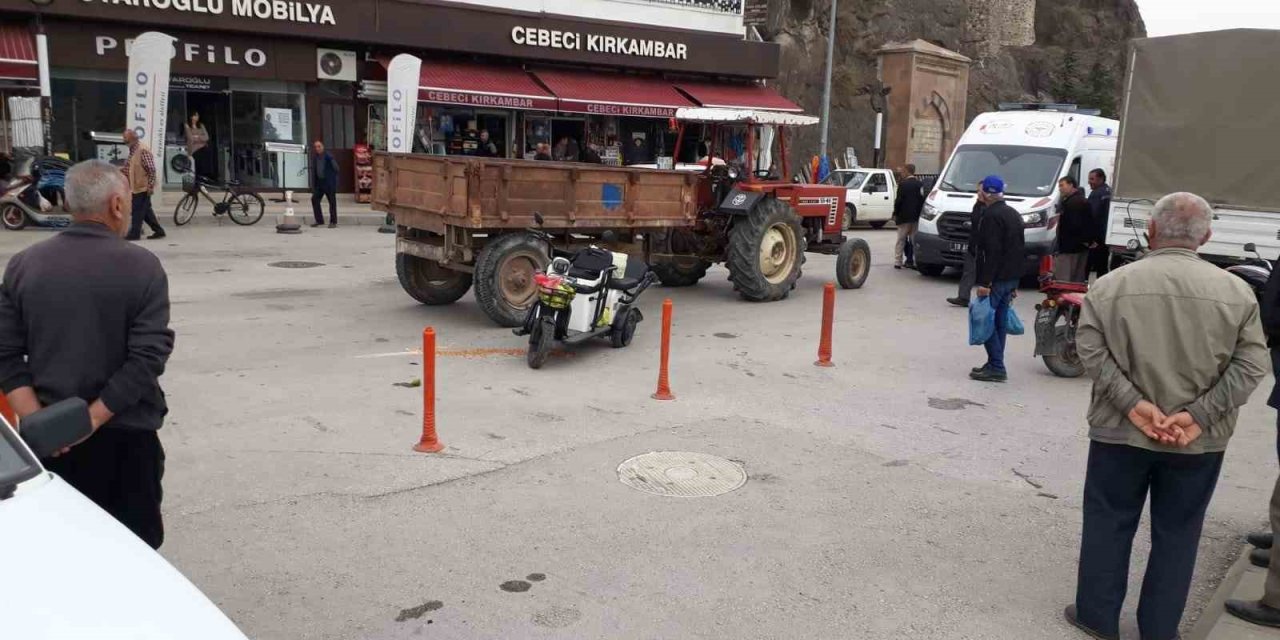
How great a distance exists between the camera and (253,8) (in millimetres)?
22750

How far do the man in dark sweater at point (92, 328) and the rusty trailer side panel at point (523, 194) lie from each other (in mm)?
6302

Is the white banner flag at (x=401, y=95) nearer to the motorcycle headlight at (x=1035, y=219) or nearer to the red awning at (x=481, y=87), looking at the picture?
the red awning at (x=481, y=87)

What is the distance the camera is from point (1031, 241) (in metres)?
14.9

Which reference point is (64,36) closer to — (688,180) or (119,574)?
Answer: (688,180)

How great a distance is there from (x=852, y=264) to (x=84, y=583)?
13.2 metres

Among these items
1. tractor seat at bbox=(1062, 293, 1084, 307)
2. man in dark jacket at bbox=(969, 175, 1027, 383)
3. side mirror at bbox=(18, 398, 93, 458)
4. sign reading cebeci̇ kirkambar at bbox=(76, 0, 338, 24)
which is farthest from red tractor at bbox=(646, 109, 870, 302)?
sign reading cebeci̇ kirkambar at bbox=(76, 0, 338, 24)

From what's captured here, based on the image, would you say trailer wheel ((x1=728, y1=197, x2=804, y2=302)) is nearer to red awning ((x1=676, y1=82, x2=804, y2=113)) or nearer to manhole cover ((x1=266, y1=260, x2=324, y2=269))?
manhole cover ((x1=266, y1=260, x2=324, y2=269))

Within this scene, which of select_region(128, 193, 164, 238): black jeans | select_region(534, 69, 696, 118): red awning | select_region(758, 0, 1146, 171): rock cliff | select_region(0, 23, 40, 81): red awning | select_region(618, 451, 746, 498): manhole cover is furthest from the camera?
select_region(758, 0, 1146, 171): rock cliff

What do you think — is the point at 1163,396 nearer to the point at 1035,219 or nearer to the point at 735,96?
the point at 1035,219

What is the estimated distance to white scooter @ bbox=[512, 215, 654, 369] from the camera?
29.5 ft

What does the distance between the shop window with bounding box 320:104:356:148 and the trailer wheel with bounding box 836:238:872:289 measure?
15784 mm

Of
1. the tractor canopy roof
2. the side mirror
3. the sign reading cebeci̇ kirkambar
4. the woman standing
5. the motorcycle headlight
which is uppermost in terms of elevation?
the sign reading cebeci̇ kirkambar

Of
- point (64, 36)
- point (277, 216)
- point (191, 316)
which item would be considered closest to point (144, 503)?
point (191, 316)

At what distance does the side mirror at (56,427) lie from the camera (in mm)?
2994
